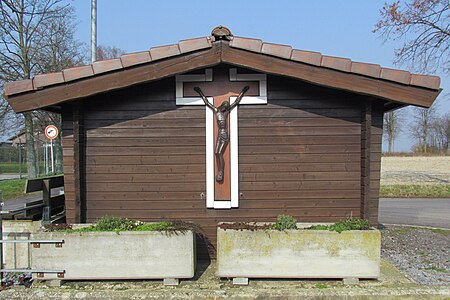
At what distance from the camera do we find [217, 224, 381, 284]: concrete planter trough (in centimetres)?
526

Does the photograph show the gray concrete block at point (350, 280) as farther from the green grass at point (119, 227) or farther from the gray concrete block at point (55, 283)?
the gray concrete block at point (55, 283)

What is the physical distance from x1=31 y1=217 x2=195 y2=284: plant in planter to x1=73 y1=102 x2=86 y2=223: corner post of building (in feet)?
2.82

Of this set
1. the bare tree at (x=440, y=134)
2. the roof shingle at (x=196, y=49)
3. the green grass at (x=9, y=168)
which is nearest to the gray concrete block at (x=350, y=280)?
the roof shingle at (x=196, y=49)

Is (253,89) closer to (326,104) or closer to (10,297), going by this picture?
(326,104)

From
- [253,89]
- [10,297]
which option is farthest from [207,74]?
[10,297]

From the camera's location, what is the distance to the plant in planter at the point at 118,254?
526 centimetres

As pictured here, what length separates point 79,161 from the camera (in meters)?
6.10

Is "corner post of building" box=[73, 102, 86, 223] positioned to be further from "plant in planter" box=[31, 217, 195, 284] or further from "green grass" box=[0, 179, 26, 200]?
"green grass" box=[0, 179, 26, 200]

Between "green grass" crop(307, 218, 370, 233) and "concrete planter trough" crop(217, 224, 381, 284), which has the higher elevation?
"green grass" crop(307, 218, 370, 233)

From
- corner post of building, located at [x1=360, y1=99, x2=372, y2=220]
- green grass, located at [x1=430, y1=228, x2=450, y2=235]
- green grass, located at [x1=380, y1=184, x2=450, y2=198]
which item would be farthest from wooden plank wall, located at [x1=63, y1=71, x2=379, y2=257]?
green grass, located at [x1=380, y1=184, x2=450, y2=198]

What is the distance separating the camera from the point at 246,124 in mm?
6262

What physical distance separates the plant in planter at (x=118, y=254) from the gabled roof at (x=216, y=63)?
6.67 feet

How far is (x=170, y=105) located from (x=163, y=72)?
792 mm

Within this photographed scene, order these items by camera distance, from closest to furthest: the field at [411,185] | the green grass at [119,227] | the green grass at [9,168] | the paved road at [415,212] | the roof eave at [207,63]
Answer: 1. the green grass at [119,227]
2. the roof eave at [207,63]
3. the paved road at [415,212]
4. the field at [411,185]
5. the green grass at [9,168]
